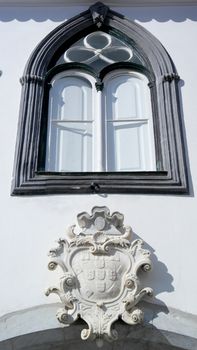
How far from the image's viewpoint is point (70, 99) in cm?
493

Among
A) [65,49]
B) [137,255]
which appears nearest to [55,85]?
[65,49]

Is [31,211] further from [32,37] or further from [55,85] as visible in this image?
[32,37]

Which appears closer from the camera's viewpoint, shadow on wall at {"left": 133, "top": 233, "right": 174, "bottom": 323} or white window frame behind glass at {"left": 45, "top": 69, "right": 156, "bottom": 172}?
shadow on wall at {"left": 133, "top": 233, "right": 174, "bottom": 323}

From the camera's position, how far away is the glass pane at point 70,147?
14.5 ft

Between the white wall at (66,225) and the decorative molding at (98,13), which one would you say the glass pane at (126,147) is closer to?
the white wall at (66,225)

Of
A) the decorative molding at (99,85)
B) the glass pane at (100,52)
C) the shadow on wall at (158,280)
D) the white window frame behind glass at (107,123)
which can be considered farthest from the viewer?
the glass pane at (100,52)

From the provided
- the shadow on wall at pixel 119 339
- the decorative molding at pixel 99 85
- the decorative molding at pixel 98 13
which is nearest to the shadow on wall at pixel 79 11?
the decorative molding at pixel 98 13

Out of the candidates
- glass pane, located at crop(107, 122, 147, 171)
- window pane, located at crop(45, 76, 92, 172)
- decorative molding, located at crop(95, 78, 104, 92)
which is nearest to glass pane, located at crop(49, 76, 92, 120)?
window pane, located at crop(45, 76, 92, 172)

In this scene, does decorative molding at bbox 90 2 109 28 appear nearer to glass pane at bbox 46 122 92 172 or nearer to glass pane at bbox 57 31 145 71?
glass pane at bbox 57 31 145 71

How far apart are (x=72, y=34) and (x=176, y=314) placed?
336 cm

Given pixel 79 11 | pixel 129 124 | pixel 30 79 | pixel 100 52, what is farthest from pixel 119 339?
pixel 79 11

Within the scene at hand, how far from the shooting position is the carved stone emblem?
3.29 metres

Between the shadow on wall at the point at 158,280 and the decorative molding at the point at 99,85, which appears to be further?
the decorative molding at the point at 99,85

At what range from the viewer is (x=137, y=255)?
357 centimetres
